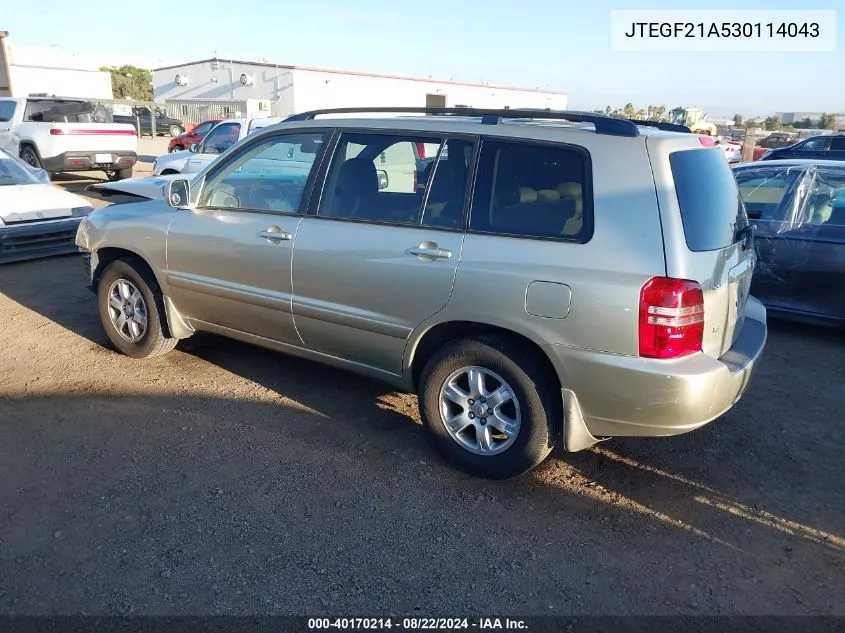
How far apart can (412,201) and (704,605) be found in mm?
2331

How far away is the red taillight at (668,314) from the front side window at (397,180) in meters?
1.05

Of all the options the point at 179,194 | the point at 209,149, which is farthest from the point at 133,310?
the point at 209,149

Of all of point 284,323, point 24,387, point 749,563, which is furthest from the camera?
point 24,387

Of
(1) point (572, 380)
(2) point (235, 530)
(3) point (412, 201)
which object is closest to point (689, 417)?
(1) point (572, 380)

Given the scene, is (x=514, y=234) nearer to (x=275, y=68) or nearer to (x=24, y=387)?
(x=24, y=387)

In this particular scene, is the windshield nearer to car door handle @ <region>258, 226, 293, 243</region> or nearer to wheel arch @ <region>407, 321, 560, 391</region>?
car door handle @ <region>258, 226, 293, 243</region>

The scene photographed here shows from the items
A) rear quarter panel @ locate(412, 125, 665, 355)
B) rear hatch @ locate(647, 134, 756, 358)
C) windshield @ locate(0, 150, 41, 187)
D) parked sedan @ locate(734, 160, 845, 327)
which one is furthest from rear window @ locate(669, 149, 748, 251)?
windshield @ locate(0, 150, 41, 187)

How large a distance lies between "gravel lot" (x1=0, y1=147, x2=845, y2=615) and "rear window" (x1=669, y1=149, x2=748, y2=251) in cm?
133

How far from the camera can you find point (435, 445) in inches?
142

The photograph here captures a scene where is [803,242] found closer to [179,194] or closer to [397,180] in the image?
[397,180]

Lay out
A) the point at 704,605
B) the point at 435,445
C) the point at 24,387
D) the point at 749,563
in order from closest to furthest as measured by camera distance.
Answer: the point at 704,605 → the point at 749,563 → the point at 435,445 → the point at 24,387

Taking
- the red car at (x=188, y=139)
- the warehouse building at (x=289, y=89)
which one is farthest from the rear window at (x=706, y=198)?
the warehouse building at (x=289, y=89)

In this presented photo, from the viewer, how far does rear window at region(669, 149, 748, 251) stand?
2.99m

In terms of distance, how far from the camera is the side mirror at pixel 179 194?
14.3ft
